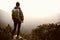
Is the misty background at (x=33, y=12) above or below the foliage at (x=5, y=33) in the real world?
above

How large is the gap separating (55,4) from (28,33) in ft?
2.18

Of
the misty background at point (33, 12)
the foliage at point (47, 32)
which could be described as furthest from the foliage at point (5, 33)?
the foliage at point (47, 32)

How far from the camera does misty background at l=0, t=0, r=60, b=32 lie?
3866 millimetres

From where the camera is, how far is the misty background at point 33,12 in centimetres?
387

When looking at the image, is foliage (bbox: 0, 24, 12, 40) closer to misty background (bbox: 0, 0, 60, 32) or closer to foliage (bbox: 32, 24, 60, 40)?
misty background (bbox: 0, 0, 60, 32)

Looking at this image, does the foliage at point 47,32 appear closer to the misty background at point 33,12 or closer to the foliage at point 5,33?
the misty background at point 33,12

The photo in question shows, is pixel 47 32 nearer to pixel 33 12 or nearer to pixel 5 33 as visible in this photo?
pixel 33 12

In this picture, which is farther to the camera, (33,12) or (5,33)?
(33,12)

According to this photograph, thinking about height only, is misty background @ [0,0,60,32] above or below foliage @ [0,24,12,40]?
above

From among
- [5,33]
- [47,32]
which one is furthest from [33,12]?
[5,33]

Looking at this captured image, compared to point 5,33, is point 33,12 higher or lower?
higher

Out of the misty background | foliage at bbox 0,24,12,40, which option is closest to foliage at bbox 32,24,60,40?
the misty background

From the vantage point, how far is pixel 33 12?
3980 mm

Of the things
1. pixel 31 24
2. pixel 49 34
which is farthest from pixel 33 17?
pixel 49 34
